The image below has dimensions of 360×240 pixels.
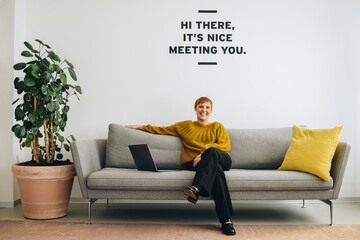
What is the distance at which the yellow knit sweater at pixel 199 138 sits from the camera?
3006mm

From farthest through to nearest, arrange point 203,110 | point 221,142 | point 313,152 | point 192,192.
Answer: point 203,110
point 221,142
point 313,152
point 192,192

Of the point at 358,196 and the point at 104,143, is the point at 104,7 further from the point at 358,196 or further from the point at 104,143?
the point at 358,196

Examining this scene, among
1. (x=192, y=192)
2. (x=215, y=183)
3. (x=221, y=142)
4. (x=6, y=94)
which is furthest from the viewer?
(x=6, y=94)

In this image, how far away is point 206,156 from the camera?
8.65 feet

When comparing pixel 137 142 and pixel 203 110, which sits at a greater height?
pixel 203 110

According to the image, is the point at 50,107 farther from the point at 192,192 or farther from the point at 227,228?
the point at 227,228

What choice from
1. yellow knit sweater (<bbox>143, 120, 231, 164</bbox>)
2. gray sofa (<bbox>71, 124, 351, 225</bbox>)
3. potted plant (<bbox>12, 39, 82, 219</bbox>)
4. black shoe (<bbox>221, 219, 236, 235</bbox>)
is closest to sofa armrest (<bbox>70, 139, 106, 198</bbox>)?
gray sofa (<bbox>71, 124, 351, 225</bbox>)

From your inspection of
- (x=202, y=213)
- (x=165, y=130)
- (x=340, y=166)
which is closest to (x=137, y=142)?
(x=165, y=130)

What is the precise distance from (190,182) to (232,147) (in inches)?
29.9

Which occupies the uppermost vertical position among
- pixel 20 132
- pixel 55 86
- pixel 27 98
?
pixel 55 86

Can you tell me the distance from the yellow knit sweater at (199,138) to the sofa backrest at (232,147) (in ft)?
0.33

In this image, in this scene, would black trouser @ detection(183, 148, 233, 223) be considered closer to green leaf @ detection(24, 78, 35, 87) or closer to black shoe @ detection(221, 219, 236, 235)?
black shoe @ detection(221, 219, 236, 235)

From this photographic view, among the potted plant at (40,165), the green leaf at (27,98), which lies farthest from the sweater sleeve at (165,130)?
the green leaf at (27,98)

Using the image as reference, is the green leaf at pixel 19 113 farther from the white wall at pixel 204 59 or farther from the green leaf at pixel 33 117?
the white wall at pixel 204 59
